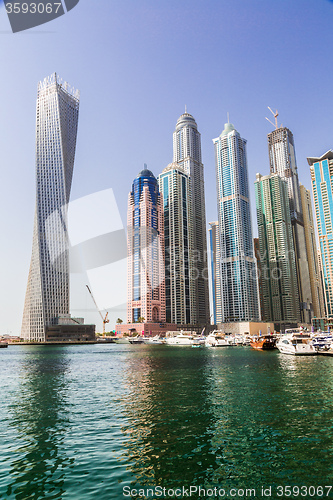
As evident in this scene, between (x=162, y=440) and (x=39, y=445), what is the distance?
333 inches

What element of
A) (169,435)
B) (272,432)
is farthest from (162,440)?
(272,432)

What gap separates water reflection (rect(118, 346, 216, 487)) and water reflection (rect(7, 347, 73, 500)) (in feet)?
14.2

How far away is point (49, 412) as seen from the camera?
107 feet

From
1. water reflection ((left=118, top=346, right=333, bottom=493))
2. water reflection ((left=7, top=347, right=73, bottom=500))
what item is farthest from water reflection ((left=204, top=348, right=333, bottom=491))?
water reflection ((left=7, top=347, right=73, bottom=500))

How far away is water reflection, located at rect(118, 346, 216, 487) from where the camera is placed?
17766 millimetres

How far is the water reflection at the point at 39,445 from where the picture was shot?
16.5 meters

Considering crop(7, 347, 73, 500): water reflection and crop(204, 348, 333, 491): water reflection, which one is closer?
crop(7, 347, 73, 500): water reflection

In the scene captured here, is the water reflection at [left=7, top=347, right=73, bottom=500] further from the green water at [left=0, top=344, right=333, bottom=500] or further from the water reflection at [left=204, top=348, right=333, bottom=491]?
the water reflection at [left=204, top=348, right=333, bottom=491]

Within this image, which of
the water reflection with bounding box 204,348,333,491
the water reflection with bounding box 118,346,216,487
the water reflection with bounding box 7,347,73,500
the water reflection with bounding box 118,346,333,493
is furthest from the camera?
the water reflection with bounding box 118,346,216,487

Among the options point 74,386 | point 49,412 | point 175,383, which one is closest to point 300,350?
point 175,383

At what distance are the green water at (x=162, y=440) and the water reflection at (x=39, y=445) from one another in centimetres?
7

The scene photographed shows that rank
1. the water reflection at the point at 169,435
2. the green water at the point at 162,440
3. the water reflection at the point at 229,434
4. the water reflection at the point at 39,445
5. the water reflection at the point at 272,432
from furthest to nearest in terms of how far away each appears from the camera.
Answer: the water reflection at the point at 169,435 → the water reflection at the point at 272,432 → the water reflection at the point at 229,434 → the green water at the point at 162,440 → the water reflection at the point at 39,445

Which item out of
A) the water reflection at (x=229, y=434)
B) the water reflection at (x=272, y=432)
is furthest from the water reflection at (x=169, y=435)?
the water reflection at (x=272, y=432)

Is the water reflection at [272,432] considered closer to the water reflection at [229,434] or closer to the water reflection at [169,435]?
the water reflection at [229,434]
